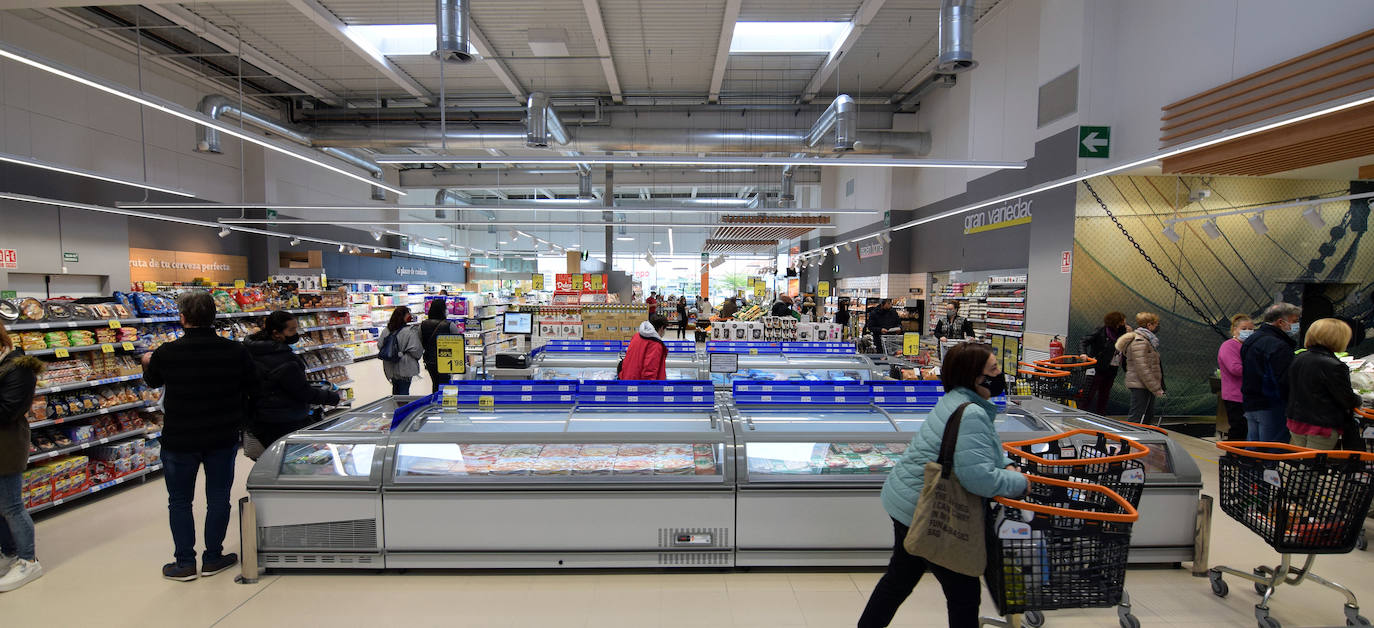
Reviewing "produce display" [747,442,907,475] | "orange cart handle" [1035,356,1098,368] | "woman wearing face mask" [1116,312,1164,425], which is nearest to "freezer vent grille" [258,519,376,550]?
"produce display" [747,442,907,475]

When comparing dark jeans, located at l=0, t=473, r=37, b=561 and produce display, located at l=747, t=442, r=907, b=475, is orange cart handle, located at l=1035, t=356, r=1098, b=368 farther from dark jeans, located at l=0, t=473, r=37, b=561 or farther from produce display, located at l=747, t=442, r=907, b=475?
dark jeans, located at l=0, t=473, r=37, b=561

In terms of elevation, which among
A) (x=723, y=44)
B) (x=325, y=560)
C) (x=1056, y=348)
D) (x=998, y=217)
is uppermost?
(x=723, y=44)

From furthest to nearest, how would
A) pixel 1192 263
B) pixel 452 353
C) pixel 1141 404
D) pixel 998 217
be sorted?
pixel 998 217 → pixel 1192 263 → pixel 1141 404 → pixel 452 353

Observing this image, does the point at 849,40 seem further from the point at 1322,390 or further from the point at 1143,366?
the point at 1322,390

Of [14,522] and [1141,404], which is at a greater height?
[1141,404]

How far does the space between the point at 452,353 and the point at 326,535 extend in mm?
1828

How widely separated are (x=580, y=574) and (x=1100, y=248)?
7651 mm

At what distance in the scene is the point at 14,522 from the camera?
3408 mm

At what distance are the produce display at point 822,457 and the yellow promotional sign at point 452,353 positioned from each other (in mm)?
2745

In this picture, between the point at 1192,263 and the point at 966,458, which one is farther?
the point at 1192,263

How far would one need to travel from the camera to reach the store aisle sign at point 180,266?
11.1 metres

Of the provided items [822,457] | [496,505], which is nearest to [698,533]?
[822,457]

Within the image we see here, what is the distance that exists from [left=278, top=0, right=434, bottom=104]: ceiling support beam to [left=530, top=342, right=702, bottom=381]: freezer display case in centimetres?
524

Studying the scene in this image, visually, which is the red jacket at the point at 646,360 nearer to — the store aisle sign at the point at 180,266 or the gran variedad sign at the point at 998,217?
the gran variedad sign at the point at 998,217
